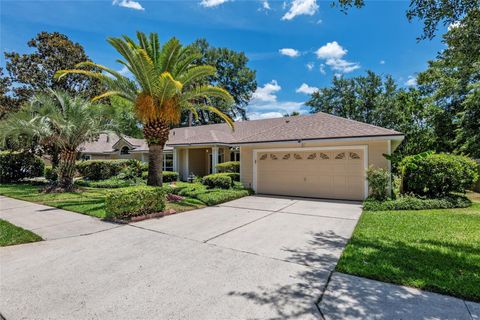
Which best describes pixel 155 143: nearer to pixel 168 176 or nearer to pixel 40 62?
pixel 168 176

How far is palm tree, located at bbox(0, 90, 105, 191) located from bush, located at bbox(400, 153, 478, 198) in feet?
52.9

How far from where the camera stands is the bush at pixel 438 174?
10.6m

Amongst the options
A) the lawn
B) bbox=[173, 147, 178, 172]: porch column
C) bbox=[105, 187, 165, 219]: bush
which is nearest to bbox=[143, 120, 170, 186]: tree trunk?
bbox=[105, 187, 165, 219]: bush

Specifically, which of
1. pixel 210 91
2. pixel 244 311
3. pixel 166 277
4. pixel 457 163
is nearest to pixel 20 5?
pixel 210 91

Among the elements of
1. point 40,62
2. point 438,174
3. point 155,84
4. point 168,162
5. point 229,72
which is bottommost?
point 438,174

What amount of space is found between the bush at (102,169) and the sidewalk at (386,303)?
21.0 metres

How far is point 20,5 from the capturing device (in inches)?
412

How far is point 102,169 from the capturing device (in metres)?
20.8

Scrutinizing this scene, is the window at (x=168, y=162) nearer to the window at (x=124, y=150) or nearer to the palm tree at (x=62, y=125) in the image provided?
the window at (x=124, y=150)

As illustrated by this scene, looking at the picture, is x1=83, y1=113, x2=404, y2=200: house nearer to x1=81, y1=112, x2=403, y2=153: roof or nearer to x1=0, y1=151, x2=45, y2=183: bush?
x1=81, y1=112, x2=403, y2=153: roof

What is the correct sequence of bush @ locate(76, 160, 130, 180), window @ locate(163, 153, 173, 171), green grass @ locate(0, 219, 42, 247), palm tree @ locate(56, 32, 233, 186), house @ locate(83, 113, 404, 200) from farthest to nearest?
window @ locate(163, 153, 173, 171) → bush @ locate(76, 160, 130, 180) → house @ locate(83, 113, 404, 200) → palm tree @ locate(56, 32, 233, 186) → green grass @ locate(0, 219, 42, 247)

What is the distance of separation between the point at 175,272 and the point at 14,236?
4.85 meters

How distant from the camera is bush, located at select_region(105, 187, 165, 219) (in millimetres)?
7980

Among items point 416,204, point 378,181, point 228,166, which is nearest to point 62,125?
point 228,166
